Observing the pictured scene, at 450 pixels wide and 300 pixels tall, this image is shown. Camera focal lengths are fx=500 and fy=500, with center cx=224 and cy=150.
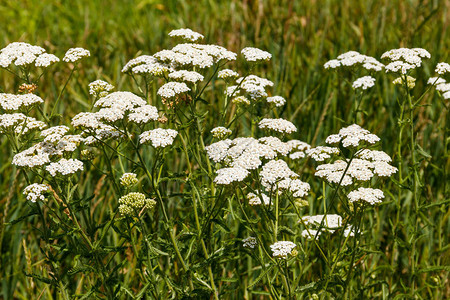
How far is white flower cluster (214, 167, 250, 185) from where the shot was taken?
124 inches

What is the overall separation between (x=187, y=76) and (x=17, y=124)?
130cm

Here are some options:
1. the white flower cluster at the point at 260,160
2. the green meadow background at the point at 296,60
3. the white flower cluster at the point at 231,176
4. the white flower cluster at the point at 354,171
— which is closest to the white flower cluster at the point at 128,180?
the white flower cluster at the point at 260,160

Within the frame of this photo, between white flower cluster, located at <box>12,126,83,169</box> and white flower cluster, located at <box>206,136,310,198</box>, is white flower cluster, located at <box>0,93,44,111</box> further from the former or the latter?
white flower cluster, located at <box>206,136,310,198</box>

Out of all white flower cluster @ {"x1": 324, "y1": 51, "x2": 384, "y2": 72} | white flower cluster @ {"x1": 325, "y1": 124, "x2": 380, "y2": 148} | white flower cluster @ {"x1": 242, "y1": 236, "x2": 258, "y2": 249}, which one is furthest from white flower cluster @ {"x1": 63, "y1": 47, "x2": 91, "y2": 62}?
white flower cluster @ {"x1": 324, "y1": 51, "x2": 384, "y2": 72}

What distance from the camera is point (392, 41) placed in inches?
310

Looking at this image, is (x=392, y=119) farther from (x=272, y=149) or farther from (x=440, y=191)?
(x=272, y=149)

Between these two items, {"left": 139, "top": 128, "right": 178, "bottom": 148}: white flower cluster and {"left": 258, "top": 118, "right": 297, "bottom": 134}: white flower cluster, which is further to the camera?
{"left": 258, "top": 118, "right": 297, "bottom": 134}: white flower cluster

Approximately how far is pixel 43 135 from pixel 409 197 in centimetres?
349

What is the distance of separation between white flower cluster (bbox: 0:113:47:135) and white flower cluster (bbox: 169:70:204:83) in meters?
1.08

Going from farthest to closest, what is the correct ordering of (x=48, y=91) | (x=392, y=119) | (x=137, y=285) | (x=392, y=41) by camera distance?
1. (x=392, y=41)
2. (x=48, y=91)
3. (x=392, y=119)
4. (x=137, y=285)

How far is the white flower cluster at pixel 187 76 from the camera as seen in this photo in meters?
3.67

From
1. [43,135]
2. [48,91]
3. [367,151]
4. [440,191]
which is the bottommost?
[440,191]

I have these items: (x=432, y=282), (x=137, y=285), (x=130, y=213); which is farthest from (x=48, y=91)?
(x=432, y=282)

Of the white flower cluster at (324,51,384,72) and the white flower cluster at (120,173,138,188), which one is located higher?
the white flower cluster at (324,51,384,72)
